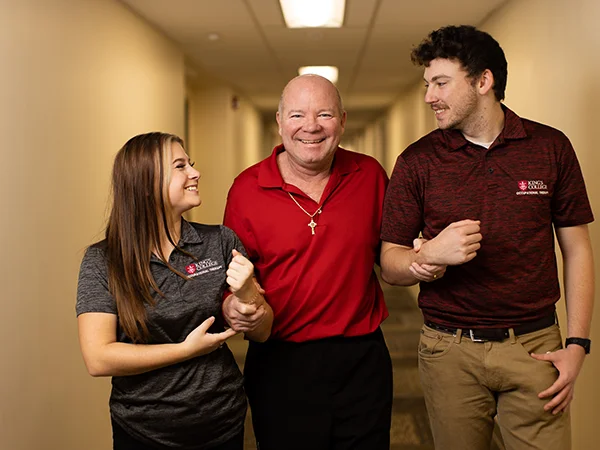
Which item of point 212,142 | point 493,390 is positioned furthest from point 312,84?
point 212,142

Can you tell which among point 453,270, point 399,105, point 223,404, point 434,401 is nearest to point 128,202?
point 223,404

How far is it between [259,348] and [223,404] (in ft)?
1.41

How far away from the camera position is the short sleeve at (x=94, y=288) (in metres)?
1.68

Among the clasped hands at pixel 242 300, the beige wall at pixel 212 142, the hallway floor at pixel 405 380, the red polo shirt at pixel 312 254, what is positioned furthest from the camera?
the beige wall at pixel 212 142

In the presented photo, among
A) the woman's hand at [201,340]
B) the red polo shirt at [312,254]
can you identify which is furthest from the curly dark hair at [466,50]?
the woman's hand at [201,340]

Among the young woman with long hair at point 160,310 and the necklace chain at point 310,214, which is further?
the necklace chain at point 310,214

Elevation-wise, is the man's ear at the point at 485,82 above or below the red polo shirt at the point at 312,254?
above

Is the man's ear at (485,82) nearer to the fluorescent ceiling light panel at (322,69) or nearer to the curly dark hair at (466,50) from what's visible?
the curly dark hair at (466,50)

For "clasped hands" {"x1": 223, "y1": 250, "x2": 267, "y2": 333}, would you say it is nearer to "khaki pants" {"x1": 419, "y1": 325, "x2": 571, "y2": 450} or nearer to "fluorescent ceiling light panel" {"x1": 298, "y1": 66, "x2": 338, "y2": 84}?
"khaki pants" {"x1": 419, "y1": 325, "x2": 571, "y2": 450}

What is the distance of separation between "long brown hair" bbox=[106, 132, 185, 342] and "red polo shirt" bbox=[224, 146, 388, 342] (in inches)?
15.6

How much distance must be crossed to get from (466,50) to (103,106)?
242cm

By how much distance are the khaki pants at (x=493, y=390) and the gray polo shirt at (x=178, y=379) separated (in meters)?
0.63

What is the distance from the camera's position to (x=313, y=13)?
4.69 meters

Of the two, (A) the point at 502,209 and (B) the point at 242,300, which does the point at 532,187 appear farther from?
(B) the point at 242,300
